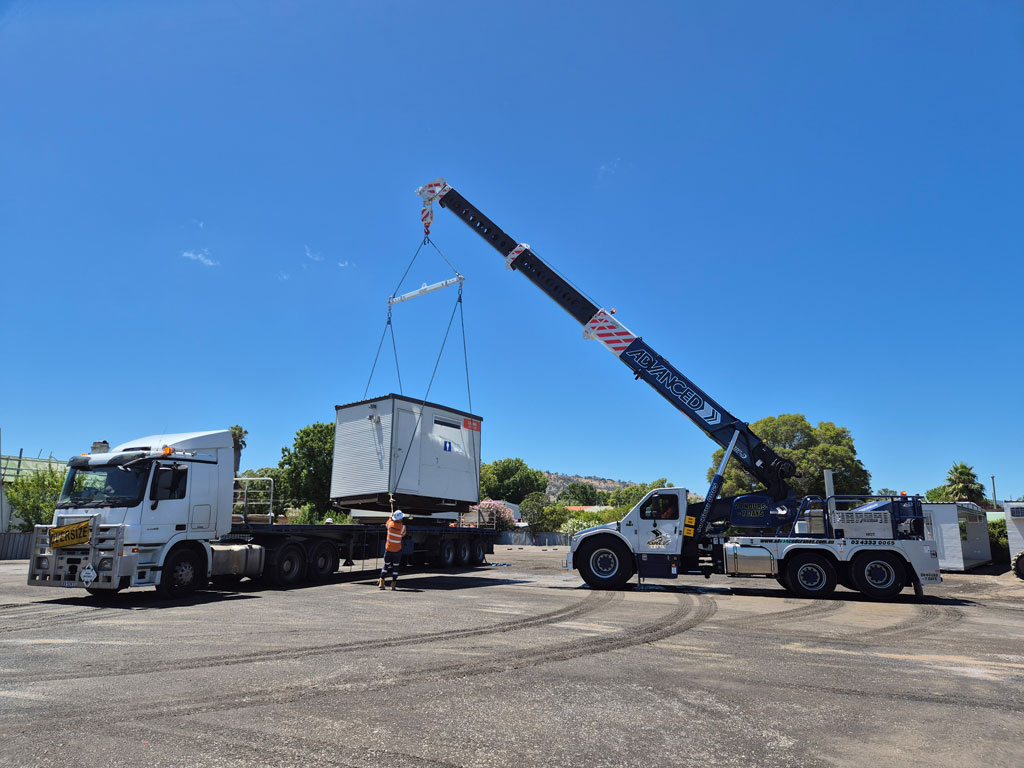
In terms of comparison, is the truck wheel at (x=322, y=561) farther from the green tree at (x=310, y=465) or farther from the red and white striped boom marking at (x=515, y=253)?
the green tree at (x=310, y=465)

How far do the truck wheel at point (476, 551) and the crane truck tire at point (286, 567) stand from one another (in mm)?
7486

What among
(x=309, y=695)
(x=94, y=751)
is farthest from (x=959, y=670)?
(x=94, y=751)

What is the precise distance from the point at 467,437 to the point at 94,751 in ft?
49.8

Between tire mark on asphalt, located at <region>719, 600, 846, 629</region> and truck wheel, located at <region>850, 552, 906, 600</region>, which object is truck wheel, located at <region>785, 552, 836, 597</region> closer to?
truck wheel, located at <region>850, 552, 906, 600</region>

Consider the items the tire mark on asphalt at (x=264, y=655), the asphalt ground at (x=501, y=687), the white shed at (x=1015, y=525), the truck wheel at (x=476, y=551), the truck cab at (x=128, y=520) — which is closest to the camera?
the asphalt ground at (x=501, y=687)

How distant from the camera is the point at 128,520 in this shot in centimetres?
1219

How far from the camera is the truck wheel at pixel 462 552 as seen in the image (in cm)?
2133

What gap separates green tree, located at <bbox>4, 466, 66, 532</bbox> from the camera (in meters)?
37.0

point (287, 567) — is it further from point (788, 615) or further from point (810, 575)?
point (810, 575)

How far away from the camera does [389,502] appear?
654 inches

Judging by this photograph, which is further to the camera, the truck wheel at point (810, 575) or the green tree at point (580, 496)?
the green tree at point (580, 496)

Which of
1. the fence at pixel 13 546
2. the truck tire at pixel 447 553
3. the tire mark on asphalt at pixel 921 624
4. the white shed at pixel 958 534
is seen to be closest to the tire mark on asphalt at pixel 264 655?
the tire mark on asphalt at pixel 921 624

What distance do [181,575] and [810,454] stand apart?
4044 cm

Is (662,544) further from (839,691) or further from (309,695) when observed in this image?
(309,695)
